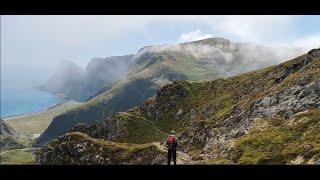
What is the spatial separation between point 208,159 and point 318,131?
46.1 metres

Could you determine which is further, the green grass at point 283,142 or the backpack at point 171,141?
the green grass at point 283,142

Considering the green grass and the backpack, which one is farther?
the green grass

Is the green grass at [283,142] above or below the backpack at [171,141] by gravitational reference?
below

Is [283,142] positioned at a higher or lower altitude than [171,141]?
lower

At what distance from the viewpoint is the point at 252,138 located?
184875mm

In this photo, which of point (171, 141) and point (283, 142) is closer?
point (171, 141)

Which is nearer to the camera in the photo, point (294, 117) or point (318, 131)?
point (318, 131)

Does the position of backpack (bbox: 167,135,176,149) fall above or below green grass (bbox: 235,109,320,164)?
above
